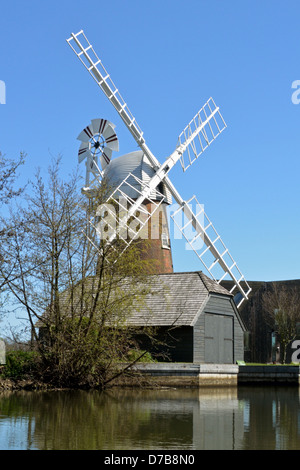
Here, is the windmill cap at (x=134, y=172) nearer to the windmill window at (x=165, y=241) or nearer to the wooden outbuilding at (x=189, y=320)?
the windmill window at (x=165, y=241)

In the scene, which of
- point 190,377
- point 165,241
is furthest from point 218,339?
point 165,241

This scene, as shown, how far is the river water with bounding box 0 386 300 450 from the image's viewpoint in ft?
30.7

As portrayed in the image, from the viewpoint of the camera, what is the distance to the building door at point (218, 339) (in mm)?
26453

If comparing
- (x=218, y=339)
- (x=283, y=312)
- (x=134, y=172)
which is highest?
(x=134, y=172)

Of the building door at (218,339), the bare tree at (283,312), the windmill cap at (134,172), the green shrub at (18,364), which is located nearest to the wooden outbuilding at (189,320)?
the building door at (218,339)

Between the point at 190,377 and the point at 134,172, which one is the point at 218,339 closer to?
the point at 190,377

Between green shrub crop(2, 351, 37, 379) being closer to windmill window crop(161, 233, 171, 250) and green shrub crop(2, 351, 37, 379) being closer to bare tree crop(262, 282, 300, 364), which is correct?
windmill window crop(161, 233, 171, 250)

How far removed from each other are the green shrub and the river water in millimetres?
1824

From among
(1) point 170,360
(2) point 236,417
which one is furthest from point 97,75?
(2) point 236,417

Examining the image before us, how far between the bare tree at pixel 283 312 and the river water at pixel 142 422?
22.7m

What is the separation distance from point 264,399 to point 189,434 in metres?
9.28

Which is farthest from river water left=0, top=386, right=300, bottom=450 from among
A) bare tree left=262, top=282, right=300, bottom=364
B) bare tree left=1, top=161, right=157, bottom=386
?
bare tree left=262, top=282, right=300, bottom=364

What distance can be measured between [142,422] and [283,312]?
3025 cm

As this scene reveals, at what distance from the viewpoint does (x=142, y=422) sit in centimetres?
1190
